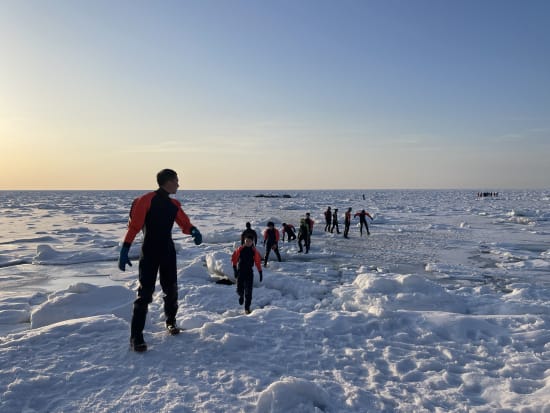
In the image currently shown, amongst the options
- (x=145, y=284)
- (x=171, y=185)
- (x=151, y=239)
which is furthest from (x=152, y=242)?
(x=171, y=185)

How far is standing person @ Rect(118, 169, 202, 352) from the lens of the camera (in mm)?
3719

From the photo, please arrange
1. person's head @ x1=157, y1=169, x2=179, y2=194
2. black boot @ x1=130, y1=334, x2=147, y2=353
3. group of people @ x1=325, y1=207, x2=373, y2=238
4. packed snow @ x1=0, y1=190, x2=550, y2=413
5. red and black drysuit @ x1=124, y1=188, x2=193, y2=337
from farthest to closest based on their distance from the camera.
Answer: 1. group of people @ x1=325, y1=207, x2=373, y2=238
2. person's head @ x1=157, y1=169, x2=179, y2=194
3. red and black drysuit @ x1=124, y1=188, x2=193, y2=337
4. black boot @ x1=130, y1=334, x2=147, y2=353
5. packed snow @ x1=0, y1=190, x2=550, y2=413

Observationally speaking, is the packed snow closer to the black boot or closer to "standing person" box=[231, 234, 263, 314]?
the black boot

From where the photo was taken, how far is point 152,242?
12.8 ft

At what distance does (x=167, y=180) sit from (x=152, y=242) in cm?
67

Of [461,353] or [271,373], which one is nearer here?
[271,373]

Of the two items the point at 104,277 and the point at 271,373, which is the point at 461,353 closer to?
the point at 271,373

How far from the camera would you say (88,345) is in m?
3.80

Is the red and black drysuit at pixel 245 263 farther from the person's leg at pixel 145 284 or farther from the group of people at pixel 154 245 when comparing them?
the person's leg at pixel 145 284

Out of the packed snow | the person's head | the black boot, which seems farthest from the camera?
the person's head

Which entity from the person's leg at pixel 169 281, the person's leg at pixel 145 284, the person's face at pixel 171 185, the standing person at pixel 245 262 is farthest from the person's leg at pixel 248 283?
the person's face at pixel 171 185

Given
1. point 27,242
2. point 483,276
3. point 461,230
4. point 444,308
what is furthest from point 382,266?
point 27,242

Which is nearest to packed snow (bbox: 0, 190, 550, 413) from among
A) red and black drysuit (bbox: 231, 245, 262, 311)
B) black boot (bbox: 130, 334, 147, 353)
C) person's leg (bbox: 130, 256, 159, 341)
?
black boot (bbox: 130, 334, 147, 353)

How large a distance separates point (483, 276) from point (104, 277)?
11125 millimetres
